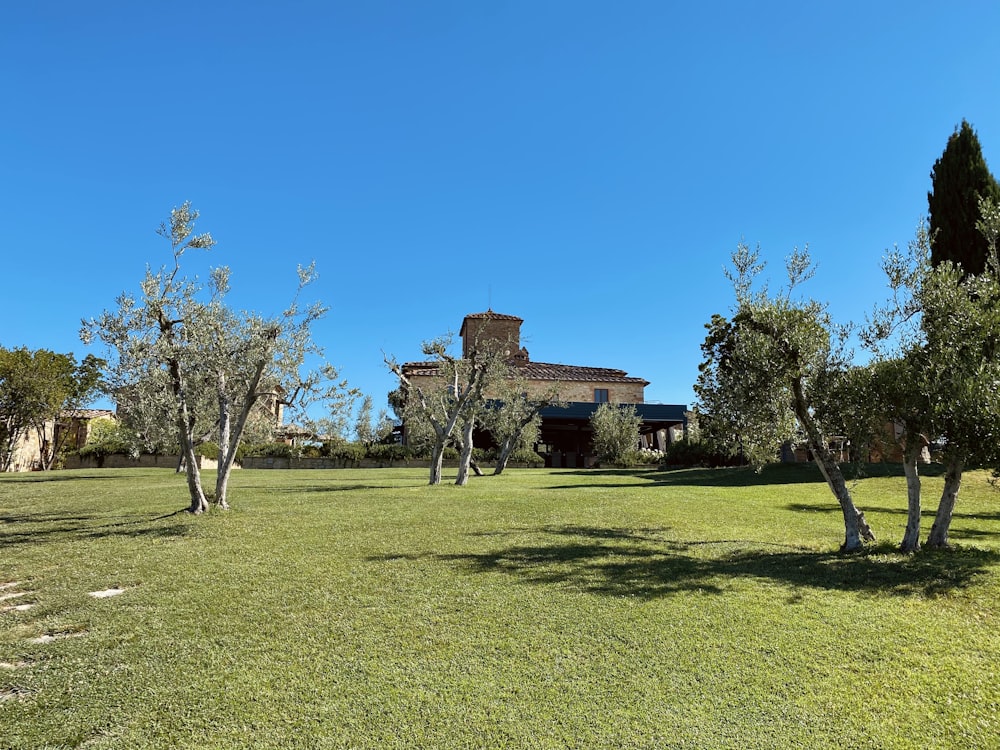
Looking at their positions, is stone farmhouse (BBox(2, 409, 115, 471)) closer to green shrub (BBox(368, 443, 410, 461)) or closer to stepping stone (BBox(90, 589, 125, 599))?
green shrub (BBox(368, 443, 410, 461))

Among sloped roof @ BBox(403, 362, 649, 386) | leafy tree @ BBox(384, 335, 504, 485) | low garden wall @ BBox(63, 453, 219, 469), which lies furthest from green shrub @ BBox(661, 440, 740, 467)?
low garden wall @ BBox(63, 453, 219, 469)

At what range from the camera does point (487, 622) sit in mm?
6465

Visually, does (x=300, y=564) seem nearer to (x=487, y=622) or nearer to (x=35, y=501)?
(x=487, y=622)

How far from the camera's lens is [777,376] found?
10.6m

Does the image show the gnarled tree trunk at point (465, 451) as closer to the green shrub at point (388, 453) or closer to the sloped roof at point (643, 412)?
the green shrub at point (388, 453)

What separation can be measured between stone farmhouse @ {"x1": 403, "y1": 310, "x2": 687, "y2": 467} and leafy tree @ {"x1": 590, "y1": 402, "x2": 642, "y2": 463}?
309cm

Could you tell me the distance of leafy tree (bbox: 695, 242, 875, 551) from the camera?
34.3 feet

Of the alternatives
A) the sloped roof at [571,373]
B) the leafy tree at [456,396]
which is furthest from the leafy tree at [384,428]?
the leafy tree at [456,396]

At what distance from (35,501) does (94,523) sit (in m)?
6.55

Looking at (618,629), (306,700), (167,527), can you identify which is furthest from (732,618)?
(167,527)

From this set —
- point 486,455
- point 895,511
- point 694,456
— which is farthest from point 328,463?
point 895,511

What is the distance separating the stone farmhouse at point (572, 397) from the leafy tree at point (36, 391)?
78.6 ft

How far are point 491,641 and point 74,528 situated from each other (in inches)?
423

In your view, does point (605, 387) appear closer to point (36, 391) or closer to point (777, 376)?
point (36, 391)
